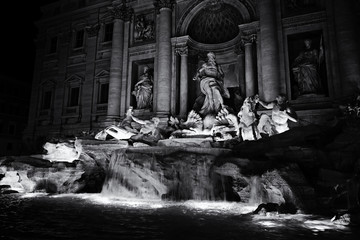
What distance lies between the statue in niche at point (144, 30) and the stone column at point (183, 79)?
332 centimetres

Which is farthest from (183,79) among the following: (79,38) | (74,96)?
(79,38)

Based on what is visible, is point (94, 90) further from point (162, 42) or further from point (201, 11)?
point (201, 11)

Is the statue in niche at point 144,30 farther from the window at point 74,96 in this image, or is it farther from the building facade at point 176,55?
the window at point 74,96

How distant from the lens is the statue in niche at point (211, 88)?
1570 cm

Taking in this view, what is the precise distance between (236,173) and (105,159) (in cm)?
642

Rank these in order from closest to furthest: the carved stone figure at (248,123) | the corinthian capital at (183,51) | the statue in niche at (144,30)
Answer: the carved stone figure at (248,123) < the corinthian capital at (183,51) < the statue in niche at (144,30)

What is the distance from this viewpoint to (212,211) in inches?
264

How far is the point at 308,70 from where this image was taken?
14.5 m

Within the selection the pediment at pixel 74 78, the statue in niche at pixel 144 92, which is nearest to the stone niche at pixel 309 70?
the statue in niche at pixel 144 92

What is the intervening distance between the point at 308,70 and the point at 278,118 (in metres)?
5.39

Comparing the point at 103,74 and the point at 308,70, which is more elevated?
the point at 103,74

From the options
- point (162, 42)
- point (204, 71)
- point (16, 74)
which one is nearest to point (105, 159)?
point (204, 71)

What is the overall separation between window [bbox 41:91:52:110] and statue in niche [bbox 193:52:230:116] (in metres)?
14.6

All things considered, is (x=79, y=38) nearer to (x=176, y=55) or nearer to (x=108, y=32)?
(x=108, y=32)
